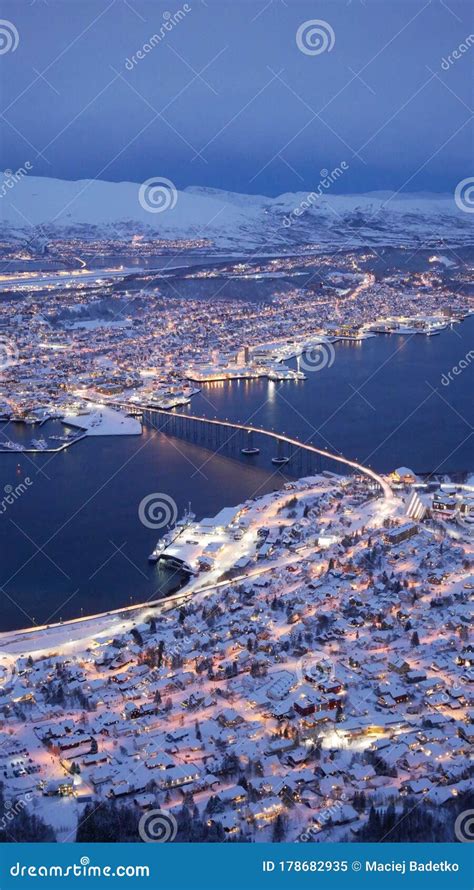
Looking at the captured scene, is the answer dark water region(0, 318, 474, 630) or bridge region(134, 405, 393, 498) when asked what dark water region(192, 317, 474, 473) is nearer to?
dark water region(0, 318, 474, 630)

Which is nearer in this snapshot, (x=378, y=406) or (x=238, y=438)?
(x=238, y=438)

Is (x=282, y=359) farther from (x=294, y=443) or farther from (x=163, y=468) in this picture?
(x=163, y=468)

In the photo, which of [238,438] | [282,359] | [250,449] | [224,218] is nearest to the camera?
[250,449]

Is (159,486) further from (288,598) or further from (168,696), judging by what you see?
(168,696)

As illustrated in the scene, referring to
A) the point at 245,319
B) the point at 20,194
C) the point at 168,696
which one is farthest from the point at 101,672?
the point at 20,194

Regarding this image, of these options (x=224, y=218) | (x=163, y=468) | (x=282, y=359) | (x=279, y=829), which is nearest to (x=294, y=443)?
(x=163, y=468)

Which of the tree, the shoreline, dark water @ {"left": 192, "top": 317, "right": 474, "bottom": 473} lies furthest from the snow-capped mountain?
the tree
